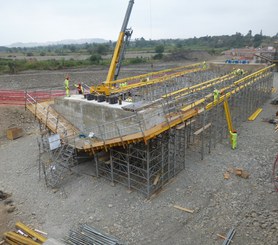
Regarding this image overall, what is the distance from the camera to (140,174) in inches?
562

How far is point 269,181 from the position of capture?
13805 millimetres

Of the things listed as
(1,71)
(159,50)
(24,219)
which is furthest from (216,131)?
(159,50)

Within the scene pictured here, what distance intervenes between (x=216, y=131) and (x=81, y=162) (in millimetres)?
8994

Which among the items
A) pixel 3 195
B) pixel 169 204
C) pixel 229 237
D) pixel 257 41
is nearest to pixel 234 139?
pixel 169 204

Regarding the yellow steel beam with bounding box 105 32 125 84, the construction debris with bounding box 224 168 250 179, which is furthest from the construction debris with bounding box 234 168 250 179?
the yellow steel beam with bounding box 105 32 125 84

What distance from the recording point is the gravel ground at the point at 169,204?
1071 centimetres

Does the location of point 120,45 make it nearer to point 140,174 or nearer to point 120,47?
point 120,47

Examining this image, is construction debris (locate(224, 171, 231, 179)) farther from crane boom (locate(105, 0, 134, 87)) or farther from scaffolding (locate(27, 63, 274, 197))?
crane boom (locate(105, 0, 134, 87))

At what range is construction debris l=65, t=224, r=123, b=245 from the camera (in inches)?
398

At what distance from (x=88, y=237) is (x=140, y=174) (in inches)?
183

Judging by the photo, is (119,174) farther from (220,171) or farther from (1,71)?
(1,71)

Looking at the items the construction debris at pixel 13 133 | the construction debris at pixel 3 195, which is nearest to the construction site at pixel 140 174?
the construction debris at pixel 3 195

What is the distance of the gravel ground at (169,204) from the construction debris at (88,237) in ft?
1.66

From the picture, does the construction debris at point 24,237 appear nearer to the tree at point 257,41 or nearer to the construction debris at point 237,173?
the construction debris at point 237,173
